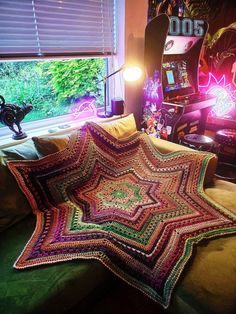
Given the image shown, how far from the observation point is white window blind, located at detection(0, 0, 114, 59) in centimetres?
170

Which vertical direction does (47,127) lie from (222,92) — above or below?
below

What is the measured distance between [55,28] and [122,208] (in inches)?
62.1

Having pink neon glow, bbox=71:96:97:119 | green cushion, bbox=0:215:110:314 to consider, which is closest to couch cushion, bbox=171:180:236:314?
green cushion, bbox=0:215:110:314

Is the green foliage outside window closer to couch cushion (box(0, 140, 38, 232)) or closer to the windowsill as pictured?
the windowsill

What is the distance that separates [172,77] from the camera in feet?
8.84

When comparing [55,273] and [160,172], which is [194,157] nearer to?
[160,172]

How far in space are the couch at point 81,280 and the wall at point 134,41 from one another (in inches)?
58.7

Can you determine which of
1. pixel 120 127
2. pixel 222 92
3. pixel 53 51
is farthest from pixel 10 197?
pixel 222 92

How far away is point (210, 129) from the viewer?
151 inches

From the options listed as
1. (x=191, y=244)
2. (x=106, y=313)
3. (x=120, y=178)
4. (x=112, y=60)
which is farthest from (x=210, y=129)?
(x=106, y=313)

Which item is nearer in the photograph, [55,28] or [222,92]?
[55,28]

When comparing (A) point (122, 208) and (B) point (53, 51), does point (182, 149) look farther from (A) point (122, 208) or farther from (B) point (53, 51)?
(B) point (53, 51)

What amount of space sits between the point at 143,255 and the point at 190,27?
2.35 metres

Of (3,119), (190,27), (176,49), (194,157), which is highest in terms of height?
(190,27)
